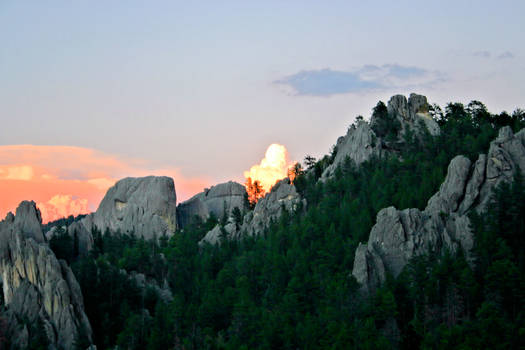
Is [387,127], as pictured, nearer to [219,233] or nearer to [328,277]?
[219,233]

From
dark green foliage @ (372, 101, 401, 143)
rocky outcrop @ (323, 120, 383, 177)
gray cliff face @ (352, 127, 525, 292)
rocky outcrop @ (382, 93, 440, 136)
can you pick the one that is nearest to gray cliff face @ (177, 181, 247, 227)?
rocky outcrop @ (323, 120, 383, 177)

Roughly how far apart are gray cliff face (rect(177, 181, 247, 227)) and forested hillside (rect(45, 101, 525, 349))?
6.90m

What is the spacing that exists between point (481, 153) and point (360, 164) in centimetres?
2018

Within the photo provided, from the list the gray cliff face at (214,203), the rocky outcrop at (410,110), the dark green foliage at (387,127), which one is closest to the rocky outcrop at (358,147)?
the dark green foliage at (387,127)

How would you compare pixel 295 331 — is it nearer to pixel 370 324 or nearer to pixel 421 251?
pixel 370 324

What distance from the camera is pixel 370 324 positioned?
245 ft

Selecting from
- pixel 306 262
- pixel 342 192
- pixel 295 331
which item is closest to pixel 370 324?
pixel 295 331

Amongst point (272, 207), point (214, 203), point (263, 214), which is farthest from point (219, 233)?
point (214, 203)

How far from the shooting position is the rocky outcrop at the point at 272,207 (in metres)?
116

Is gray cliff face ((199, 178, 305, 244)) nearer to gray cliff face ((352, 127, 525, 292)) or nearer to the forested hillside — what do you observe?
the forested hillside

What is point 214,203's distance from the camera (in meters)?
141

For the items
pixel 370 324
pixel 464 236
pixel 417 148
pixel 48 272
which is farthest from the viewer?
pixel 417 148

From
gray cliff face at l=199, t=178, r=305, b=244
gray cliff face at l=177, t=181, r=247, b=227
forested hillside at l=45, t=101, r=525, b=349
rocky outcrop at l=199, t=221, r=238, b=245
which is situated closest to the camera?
forested hillside at l=45, t=101, r=525, b=349

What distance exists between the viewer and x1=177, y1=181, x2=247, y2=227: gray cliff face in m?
136
